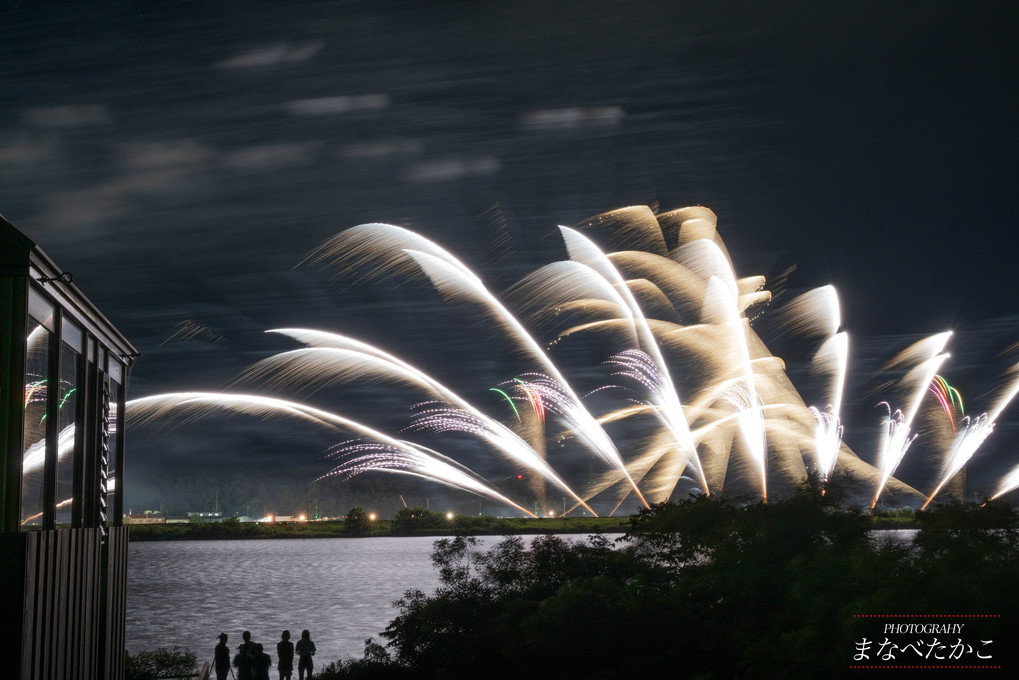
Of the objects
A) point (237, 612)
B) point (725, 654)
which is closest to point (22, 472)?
point (725, 654)

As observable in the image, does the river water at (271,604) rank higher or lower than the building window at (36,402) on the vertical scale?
lower

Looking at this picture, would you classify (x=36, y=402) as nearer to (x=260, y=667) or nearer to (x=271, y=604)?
(x=260, y=667)

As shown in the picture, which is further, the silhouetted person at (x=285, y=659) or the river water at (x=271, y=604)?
the river water at (x=271, y=604)

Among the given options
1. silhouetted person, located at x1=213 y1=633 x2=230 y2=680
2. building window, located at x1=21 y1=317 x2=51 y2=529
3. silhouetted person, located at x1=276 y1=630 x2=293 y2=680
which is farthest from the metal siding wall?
silhouetted person, located at x1=276 y1=630 x2=293 y2=680

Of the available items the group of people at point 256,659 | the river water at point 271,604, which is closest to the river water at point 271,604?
the river water at point 271,604

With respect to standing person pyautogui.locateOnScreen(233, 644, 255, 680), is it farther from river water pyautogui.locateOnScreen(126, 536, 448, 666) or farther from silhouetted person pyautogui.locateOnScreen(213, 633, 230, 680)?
river water pyautogui.locateOnScreen(126, 536, 448, 666)

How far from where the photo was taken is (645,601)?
2023cm

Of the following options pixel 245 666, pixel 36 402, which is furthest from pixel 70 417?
pixel 245 666

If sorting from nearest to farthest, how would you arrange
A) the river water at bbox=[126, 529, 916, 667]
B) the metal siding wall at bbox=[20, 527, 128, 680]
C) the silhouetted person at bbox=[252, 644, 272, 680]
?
the metal siding wall at bbox=[20, 527, 128, 680] < the silhouetted person at bbox=[252, 644, 272, 680] < the river water at bbox=[126, 529, 916, 667]

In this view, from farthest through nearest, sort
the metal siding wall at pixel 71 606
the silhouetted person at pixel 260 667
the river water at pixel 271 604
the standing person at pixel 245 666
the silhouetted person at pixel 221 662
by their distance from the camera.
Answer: the river water at pixel 271 604 < the silhouetted person at pixel 221 662 < the silhouetted person at pixel 260 667 < the standing person at pixel 245 666 < the metal siding wall at pixel 71 606

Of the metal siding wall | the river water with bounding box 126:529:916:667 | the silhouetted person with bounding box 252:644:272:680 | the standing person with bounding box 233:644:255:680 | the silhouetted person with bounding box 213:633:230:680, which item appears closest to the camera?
the metal siding wall

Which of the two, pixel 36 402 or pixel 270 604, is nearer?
pixel 36 402

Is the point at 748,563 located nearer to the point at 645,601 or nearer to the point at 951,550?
the point at 645,601

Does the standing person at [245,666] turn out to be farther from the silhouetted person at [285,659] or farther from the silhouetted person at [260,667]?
the silhouetted person at [285,659]
